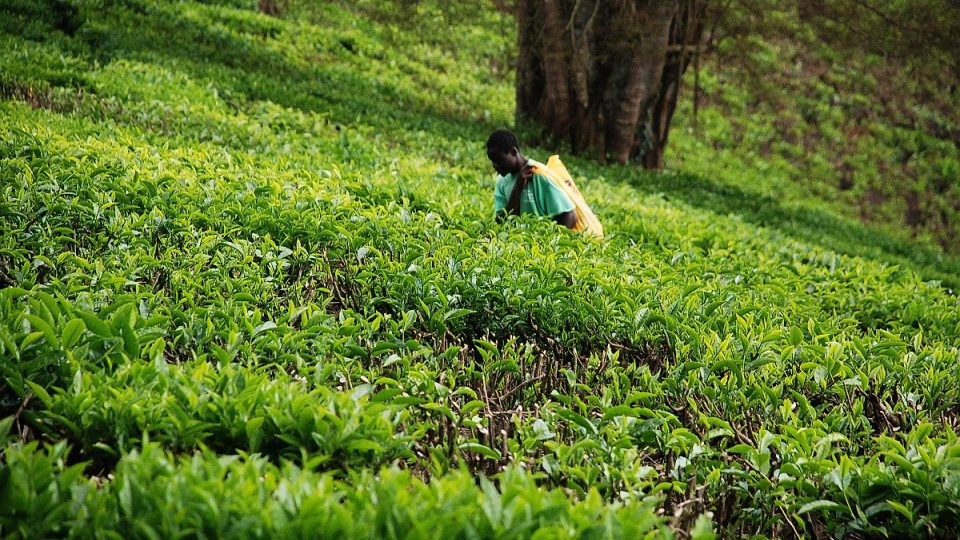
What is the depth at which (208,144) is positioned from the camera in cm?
631

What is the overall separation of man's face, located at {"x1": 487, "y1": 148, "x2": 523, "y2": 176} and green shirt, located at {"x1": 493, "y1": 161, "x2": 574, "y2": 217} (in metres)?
0.08

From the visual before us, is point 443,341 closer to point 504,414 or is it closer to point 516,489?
point 504,414

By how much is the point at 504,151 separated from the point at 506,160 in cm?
7

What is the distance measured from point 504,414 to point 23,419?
1.61 m

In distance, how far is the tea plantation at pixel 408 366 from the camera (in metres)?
1.70

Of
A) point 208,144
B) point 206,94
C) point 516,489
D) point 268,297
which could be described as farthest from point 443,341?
point 206,94

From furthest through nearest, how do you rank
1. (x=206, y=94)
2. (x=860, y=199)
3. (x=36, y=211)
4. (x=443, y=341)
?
1. (x=860, y=199)
2. (x=206, y=94)
3. (x=36, y=211)
4. (x=443, y=341)

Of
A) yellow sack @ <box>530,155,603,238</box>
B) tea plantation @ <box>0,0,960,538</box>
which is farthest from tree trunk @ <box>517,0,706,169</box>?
yellow sack @ <box>530,155,603,238</box>

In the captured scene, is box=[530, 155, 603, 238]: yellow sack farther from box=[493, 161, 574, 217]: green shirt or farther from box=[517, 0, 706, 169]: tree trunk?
box=[517, 0, 706, 169]: tree trunk

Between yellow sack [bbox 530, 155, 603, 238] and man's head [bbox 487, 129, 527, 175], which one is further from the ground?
man's head [bbox 487, 129, 527, 175]

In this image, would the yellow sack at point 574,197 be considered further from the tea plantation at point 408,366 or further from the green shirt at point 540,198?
the tea plantation at point 408,366

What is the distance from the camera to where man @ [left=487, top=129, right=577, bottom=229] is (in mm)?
5473

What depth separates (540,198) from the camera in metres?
5.59

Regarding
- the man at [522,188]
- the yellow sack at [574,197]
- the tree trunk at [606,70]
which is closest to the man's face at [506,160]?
the man at [522,188]
